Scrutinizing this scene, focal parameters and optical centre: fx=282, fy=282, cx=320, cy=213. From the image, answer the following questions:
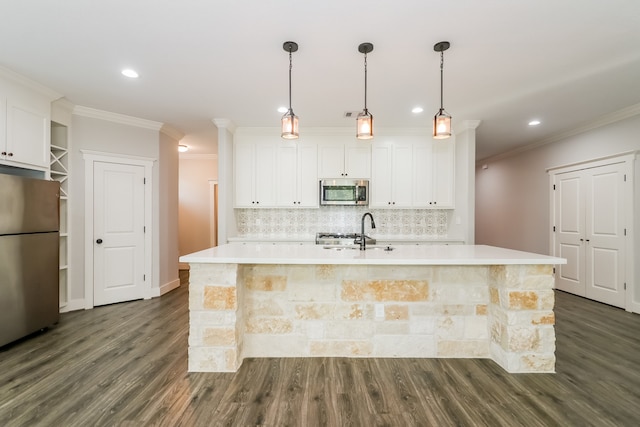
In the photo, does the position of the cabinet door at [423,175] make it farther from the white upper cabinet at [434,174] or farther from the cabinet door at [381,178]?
the cabinet door at [381,178]

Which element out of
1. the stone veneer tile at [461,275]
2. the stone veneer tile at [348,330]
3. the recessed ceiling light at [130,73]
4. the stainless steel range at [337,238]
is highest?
the recessed ceiling light at [130,73]

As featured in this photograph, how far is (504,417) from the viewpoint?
5.61 ft

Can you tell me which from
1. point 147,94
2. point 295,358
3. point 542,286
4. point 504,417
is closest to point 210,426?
point 295,358

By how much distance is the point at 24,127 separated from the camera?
2.93m

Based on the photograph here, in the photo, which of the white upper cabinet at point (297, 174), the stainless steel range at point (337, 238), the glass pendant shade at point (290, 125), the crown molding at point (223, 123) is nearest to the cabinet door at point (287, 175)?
the white upper cabinet at point (297, 174)

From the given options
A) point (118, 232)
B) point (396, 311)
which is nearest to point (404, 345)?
point (396, 311)

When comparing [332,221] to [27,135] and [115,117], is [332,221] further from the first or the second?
[27,135]

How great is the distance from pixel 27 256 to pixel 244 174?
8.51 feet

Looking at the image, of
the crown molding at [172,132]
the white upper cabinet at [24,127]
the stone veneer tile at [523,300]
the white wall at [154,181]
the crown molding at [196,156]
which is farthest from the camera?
the crown molding at [196,156]

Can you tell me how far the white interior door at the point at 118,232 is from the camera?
3.81m

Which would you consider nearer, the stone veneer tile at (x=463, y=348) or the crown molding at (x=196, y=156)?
the stone veneer tile at (x=463, y=348)

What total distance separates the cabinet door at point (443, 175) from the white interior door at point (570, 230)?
6.37 ft

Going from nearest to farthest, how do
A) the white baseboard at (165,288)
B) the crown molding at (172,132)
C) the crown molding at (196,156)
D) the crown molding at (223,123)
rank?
the crown molding at (223,123), the white baseboard at (165,288), the crown molding at (172,132), the crown molding at (196,156)

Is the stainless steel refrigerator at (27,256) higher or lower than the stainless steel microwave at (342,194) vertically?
lower
